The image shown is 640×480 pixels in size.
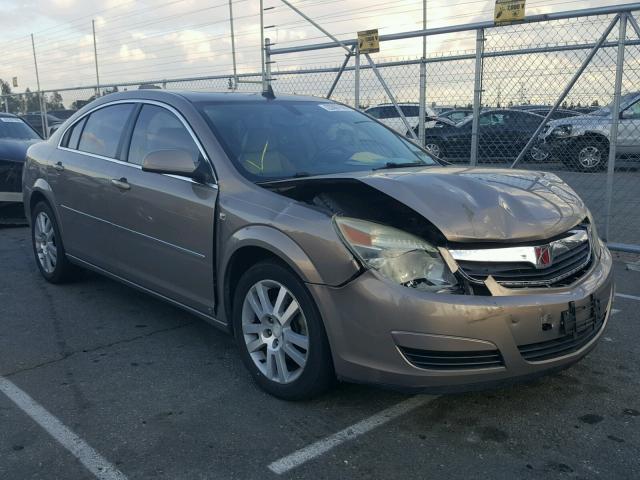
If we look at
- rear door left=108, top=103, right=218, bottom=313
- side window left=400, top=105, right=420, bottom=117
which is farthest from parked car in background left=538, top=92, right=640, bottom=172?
rear door left=108, top=103, right=218, bottom=313

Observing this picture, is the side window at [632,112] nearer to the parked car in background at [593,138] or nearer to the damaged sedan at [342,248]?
the parked car in background at [593,138]

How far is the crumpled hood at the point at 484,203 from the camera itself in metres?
2.87

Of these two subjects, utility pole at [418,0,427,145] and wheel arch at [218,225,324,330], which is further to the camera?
utility pole at [418,0,427,145]

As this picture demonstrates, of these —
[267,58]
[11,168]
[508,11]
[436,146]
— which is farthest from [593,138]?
[11,168]

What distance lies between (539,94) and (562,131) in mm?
1163

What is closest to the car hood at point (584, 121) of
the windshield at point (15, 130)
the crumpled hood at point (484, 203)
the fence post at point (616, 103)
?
the fence post at point (616, 103)

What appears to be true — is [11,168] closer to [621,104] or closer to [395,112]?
[395,112]

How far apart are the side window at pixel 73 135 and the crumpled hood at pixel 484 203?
9.45ft

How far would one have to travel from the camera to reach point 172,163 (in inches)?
143

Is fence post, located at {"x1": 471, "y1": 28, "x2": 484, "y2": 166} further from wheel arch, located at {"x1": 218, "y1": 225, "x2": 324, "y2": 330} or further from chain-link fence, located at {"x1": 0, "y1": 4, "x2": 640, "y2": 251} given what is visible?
wheel arch, located at {"x1": 218, "y1": 225, "x2": 324, "y2": 330}

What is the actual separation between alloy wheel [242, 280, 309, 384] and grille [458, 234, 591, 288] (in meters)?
0.86

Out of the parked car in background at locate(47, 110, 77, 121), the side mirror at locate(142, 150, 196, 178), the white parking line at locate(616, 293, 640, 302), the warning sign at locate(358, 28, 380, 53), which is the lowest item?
the white parking line at locate(616, 293, 640, 302)

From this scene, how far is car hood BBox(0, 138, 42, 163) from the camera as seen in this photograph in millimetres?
8367

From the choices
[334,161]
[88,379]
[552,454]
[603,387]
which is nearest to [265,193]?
[334,161]
